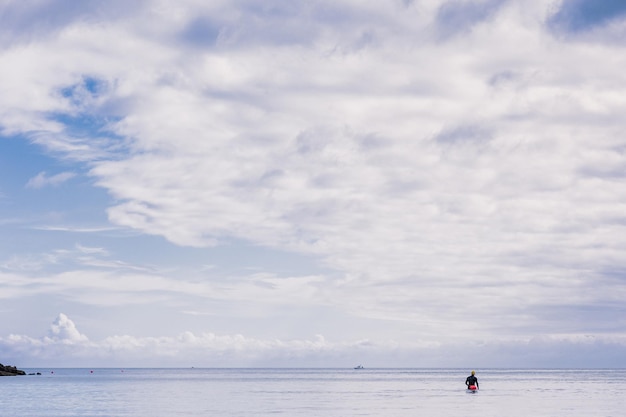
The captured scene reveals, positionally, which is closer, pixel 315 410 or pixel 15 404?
pixel 315 410

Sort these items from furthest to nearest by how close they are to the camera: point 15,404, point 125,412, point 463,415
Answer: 1. point 15,404
2. point 125,412
3. point 463,415

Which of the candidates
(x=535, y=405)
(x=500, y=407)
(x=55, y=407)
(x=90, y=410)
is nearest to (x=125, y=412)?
(x=90, y=410)

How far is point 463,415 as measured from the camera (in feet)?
232

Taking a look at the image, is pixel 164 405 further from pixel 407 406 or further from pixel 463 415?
pixel 463 415

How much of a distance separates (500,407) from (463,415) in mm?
12694

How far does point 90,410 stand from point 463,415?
39.8 metres

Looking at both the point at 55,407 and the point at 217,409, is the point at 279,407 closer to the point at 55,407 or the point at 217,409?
the point at 217,409

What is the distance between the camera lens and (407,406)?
8500 centimetres

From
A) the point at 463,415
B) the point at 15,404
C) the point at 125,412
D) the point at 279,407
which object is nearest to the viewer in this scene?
the point at 463,415

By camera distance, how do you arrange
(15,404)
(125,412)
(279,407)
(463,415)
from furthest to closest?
(15,404)
(279,407)
(125,412)
(463,415)

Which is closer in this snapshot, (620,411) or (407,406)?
(620,411)

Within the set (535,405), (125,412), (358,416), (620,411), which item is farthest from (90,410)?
(620,411)

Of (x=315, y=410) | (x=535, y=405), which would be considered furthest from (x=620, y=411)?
(x=315, y=410)

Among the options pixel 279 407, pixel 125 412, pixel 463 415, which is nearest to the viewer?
pixel 463 415
